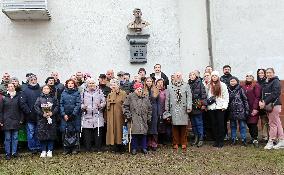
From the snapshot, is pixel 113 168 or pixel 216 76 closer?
pixel 113 168

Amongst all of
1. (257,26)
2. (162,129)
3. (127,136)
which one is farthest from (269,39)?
(127,136)

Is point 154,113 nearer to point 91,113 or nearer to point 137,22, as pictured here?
point 91,113

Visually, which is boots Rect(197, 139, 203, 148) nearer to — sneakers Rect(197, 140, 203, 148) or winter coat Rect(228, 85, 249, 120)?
sneakers Rect(197, 140, 203, 148)

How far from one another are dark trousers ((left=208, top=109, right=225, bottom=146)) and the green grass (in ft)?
1.02

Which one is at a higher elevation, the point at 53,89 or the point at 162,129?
the point at 53,89

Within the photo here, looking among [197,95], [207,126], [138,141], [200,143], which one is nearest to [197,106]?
[197,95]

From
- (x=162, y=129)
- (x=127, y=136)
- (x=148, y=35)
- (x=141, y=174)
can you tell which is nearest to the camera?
(x=141, y=174)

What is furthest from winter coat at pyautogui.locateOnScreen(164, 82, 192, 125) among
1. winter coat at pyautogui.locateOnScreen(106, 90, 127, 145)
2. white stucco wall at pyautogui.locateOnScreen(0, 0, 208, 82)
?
white stucco wall at pyautogui.locateOnScreen(0, 0, 208, 82)

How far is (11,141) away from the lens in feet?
26.9

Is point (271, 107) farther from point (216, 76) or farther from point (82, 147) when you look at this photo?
point (82, 147)

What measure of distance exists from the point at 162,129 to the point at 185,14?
3780 mm

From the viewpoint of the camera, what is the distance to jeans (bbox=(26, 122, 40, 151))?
834 centimetres

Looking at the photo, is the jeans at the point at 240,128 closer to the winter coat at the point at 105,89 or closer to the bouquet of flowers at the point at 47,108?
the winter coat at the point at 105,89

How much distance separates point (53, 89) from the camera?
854 centimetres
